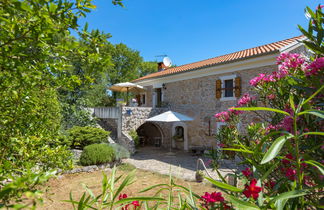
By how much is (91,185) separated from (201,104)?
294 inches

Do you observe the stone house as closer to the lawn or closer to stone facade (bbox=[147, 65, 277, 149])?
stone facade (bbox=[147, 65, 277, 149])

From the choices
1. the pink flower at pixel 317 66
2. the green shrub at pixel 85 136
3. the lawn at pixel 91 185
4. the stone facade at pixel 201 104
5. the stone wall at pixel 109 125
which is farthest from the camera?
the stone wall at pixel 109 125

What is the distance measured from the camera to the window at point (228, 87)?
31.3 ft

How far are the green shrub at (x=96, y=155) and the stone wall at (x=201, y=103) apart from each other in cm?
514

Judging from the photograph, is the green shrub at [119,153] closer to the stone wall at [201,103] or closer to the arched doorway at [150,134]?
the stone wall at [201,103]

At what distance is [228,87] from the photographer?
10234 millimetres

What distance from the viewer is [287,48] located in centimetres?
827

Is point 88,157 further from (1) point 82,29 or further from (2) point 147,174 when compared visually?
(1) point 82,29

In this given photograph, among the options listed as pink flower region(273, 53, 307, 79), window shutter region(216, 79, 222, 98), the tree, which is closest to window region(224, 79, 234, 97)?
window shutter region(216, 79, 222, 98)

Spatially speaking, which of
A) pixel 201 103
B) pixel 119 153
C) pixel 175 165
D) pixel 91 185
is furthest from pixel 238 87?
pixel 91 185

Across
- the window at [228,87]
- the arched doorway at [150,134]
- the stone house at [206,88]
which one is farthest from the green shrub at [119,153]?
the window at [228,87]

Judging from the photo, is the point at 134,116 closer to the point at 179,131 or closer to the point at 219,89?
the point at 179,131

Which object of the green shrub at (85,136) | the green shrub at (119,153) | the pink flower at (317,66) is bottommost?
the green shrub at (119,153)

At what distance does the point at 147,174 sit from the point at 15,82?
6.42 m
